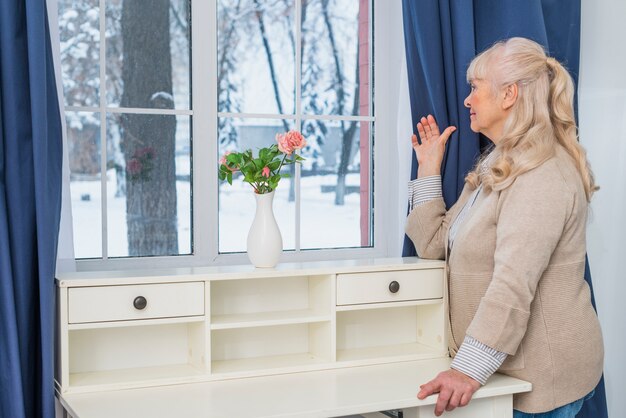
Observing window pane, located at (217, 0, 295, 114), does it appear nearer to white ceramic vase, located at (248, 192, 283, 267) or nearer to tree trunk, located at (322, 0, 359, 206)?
tree trunk, located at (322, 0, 359, 206)

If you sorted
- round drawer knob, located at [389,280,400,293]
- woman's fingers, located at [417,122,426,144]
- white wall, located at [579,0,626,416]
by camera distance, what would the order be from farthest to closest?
1. white wall, located at [579,0,626,416]
2. woman's fingers, located at [417,122,426,144]
3. round drawer knob, located at [389,280,400,293]

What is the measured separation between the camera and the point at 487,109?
2.10m

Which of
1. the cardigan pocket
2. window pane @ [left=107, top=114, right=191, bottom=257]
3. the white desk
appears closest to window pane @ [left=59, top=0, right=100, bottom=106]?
window pane @ [left=107, top=114, right=191, bottom=257]

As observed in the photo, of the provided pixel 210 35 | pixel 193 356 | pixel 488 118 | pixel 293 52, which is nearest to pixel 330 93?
pixel 293 52

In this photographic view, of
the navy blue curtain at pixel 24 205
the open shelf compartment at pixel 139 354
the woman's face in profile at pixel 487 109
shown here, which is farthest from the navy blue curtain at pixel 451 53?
the navy blue curtain at pixel 24 205

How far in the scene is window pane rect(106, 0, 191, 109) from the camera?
2359mm

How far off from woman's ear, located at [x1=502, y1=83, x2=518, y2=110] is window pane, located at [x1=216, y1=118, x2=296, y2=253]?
2.65 feet

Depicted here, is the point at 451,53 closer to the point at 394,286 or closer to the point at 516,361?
the point at 394,286

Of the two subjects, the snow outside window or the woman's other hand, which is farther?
the snow outside window

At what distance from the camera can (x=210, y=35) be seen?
2.44 metres

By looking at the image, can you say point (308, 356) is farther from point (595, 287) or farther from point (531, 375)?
point (595, 287)

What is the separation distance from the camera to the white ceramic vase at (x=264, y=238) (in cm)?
210

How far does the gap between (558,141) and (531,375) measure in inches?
23.8

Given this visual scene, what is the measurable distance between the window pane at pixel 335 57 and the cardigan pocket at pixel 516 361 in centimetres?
105
